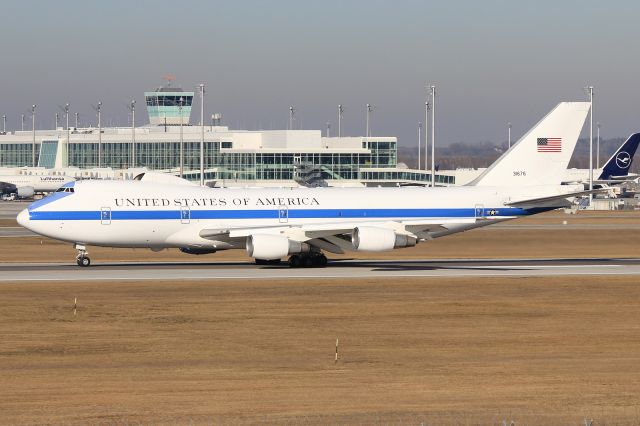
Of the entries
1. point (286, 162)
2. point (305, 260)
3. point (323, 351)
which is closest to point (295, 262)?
Result: point (305, 260)

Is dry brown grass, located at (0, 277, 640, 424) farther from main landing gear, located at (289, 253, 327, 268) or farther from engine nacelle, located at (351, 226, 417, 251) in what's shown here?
main landing gear, located at (289, 253, 327, 268)

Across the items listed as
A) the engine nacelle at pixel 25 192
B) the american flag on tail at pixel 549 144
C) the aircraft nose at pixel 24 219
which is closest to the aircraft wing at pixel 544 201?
the american flag on tail at pixel 549 144

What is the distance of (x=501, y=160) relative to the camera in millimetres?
56000

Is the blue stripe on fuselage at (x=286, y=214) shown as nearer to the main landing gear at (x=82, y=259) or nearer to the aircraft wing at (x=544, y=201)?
the aircraft wing at (x=544, y=201)

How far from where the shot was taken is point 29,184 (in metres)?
184

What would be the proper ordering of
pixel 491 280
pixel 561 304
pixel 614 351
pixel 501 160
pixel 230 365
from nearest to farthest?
pixel 230 365 → pixel 614 351 → pixel 561 304 → pixel 491 280 → pixel 501 160

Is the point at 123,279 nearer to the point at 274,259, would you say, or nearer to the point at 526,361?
the point at 274,259

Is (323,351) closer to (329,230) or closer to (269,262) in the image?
(329,230)

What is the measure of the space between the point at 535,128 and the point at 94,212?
22.4 metres

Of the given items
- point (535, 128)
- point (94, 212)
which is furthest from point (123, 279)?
point (535, 128)

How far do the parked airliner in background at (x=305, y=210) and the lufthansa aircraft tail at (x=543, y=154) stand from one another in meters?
0.05

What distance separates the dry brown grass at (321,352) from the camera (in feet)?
74.1

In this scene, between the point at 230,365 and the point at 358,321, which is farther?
the point at 358,321

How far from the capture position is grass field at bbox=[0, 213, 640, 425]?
74.1 feet
